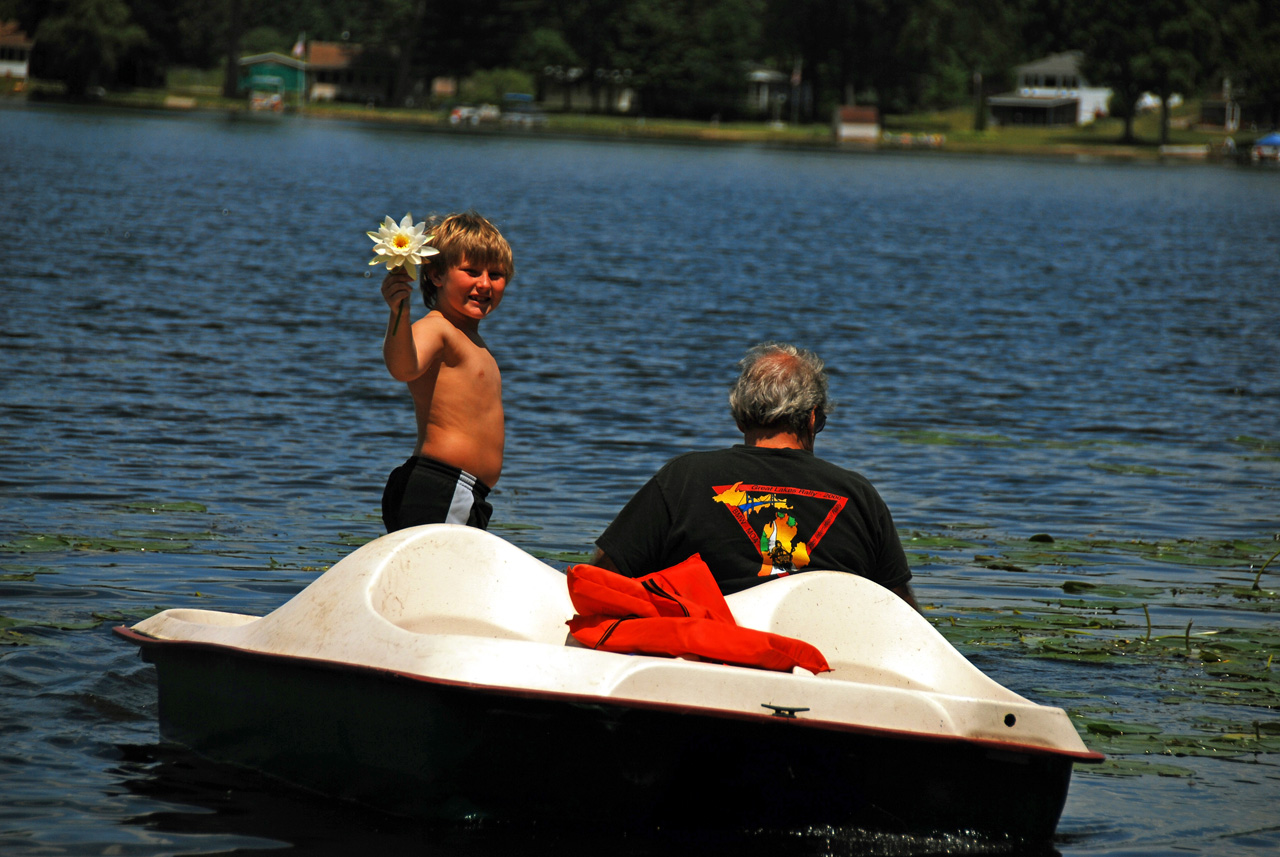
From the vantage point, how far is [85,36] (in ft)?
325

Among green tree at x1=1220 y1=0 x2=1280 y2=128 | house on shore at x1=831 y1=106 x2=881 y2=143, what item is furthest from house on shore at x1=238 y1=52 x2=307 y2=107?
green tree at x1=1220 y1=0 x2=1280 y2=128

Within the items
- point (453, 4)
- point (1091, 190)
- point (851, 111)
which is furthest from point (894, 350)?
point (453, 4)

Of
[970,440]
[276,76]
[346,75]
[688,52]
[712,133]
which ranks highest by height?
[688,52]

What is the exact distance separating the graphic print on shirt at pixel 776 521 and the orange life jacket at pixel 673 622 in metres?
0.25

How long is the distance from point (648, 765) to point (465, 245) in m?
2.30

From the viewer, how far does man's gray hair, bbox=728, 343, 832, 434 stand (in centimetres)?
487

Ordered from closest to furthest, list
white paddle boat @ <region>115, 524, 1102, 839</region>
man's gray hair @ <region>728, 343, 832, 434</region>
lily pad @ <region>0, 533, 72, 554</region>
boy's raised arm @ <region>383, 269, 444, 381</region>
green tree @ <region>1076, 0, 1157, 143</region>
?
1. white paddle boat @ <region>115, 524, 1102, 839</region>
2. man's gray hair @ <region>728, 343, 832, 434</region>
3. boy's raised arm @ <region>383, 269, 444, 381</region>
4. lily pad @ <region>0, 533, 72, 554</region>
5. green tree @ <region>1076, 0, 1157, 143</region>

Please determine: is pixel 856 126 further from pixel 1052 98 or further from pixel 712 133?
pixel 1052 98

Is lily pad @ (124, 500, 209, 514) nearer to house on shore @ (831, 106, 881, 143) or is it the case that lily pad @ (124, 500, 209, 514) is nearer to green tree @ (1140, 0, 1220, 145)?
house on shore @ (831, 106, 881, 143)

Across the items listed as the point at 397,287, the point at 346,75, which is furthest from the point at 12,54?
the point at 397,287

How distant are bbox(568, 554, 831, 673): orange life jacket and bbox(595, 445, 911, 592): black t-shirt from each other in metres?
0.20

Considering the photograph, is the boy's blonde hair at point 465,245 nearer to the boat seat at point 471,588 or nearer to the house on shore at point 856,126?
the boat seat at point 471,588

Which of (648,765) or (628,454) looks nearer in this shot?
(648,765)

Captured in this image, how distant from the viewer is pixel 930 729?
14.0 ft
